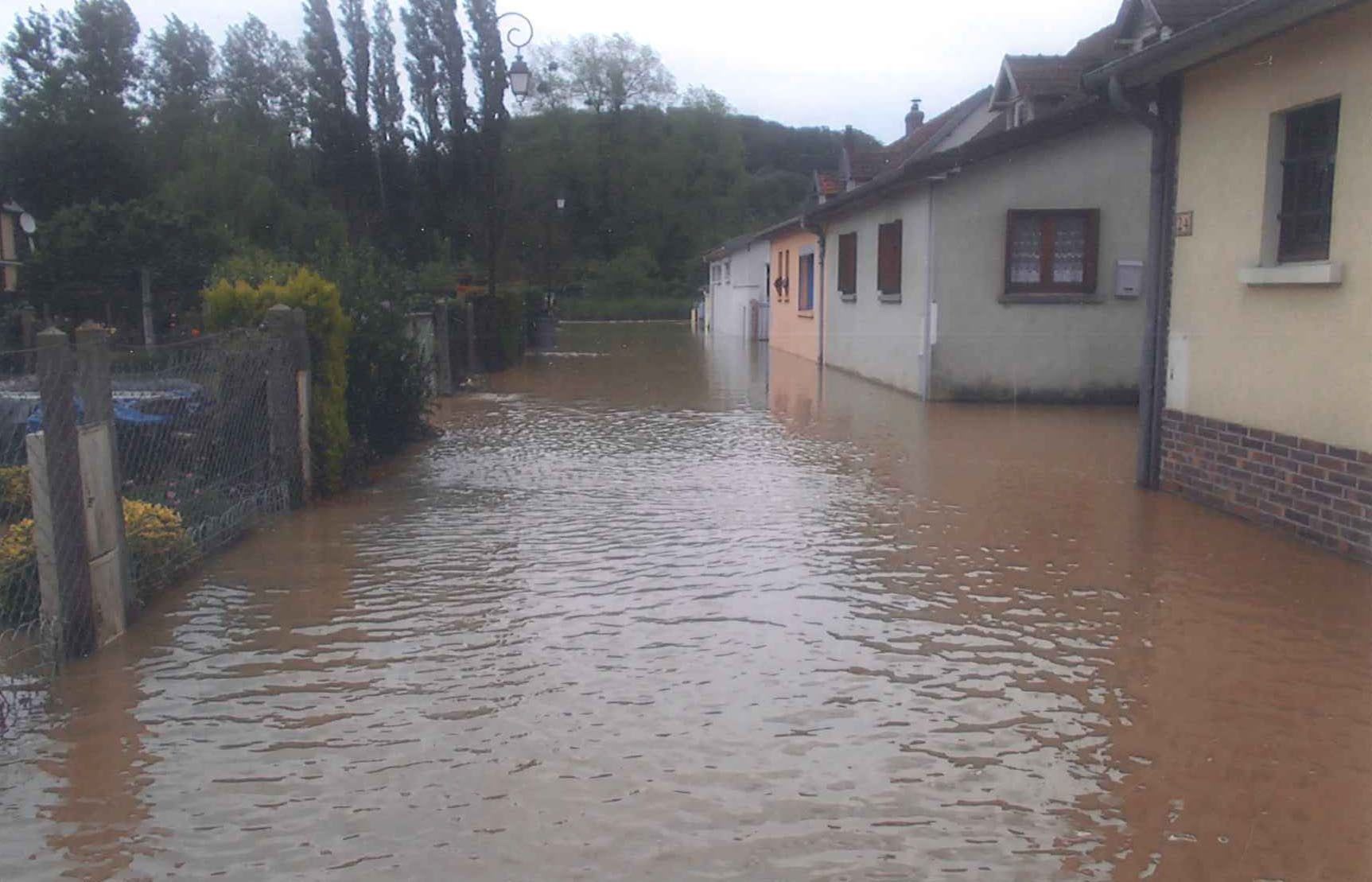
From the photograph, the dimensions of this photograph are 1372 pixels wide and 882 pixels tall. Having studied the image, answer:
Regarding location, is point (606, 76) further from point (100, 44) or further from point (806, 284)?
point (806, 284)

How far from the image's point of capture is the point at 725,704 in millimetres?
5008

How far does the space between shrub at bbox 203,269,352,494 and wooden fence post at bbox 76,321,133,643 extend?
11.0ft

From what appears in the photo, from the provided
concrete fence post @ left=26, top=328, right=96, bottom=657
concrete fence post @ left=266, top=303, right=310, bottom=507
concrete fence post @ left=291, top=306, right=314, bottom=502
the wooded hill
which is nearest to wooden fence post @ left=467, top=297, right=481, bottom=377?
the wooded hill

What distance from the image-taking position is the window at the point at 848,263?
21578mm

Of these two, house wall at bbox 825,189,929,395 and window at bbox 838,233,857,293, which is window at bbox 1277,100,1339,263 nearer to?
house wall at bbox 825,189,929,395

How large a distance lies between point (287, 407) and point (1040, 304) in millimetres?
10902

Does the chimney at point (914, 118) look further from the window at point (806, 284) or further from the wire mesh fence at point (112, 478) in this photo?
the wire mesh fence at point (112, 478)

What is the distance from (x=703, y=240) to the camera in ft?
275

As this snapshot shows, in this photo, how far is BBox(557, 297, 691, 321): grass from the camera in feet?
228

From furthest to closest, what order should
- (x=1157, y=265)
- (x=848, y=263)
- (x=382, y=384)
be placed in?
(x=848, y=263)
(x=382, y=384)
(x=1157, y=265)

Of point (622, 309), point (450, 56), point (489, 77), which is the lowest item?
point (622, 309)

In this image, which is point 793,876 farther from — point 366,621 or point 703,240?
point 703,240

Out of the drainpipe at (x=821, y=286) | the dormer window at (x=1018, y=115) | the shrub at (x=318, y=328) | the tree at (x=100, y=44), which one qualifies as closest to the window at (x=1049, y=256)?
the dormer window at (x=1018, y=115)

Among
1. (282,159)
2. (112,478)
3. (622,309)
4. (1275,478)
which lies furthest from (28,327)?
(622,309)
